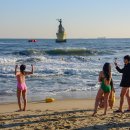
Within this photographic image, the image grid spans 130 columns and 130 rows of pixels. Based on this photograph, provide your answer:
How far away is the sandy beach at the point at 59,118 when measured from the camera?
8219 millimetres

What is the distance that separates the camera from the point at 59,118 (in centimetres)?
918

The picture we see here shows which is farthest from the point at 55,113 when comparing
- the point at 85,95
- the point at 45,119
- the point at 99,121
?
the point at 85,95

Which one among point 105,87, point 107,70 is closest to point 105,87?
point 105,87

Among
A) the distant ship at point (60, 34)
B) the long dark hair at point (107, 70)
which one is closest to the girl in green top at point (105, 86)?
the long dark hair at point (107, 70)

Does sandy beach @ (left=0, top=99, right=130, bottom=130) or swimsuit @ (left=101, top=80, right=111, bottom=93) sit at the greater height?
swimsuit @ (left=101, top=80, right=111, bottom=93)

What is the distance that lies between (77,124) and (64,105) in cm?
335

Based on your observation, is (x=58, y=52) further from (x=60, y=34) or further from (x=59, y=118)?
(x=59, y=118)

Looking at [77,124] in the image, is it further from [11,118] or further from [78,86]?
[78,86]

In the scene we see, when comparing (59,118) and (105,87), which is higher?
(105,87)

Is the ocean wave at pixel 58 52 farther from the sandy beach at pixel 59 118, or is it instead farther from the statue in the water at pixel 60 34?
the sandy beach at pixel 59 118

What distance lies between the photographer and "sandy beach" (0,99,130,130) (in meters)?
8.22

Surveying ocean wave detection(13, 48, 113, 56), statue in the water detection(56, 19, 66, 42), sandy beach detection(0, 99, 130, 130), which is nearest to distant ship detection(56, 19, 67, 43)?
statue in the water detection(56, 19, 66, 42)

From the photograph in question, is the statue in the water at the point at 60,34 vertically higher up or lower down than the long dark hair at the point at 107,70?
higher up

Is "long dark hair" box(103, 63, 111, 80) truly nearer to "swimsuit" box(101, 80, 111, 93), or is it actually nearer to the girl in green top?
the girl in green top
